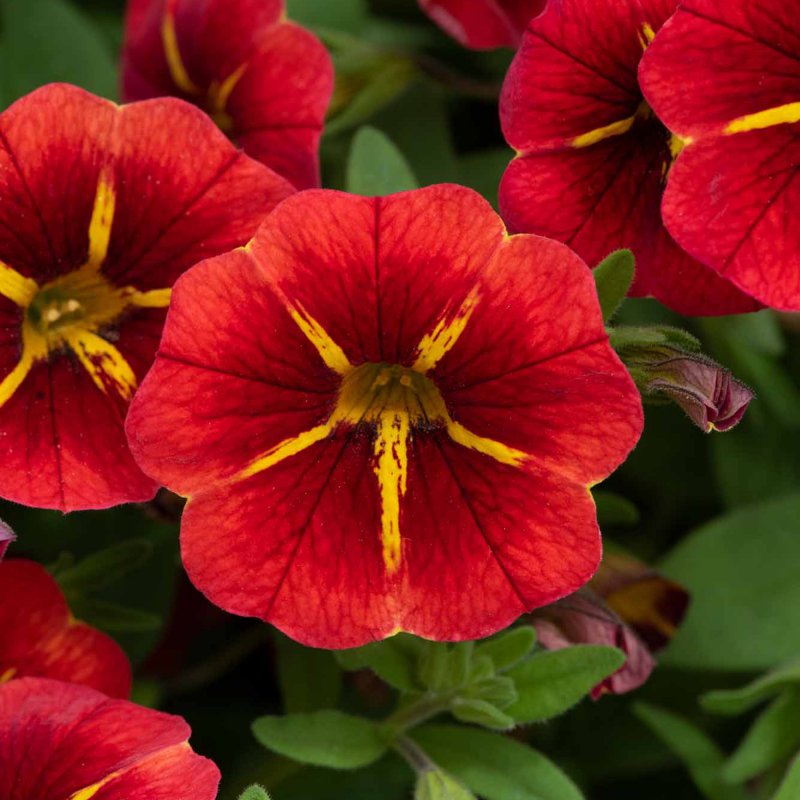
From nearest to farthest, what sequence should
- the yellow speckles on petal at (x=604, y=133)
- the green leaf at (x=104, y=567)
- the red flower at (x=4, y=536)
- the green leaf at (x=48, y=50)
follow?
the red flower at (x=4, y=536)
the yellow speckles on petal at (x=604, y=133)
the green leaf at (x=104, y=567)
the green leaf at (x=48, y=50)

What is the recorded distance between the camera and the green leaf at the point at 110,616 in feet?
3.09

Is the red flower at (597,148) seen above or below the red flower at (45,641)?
above

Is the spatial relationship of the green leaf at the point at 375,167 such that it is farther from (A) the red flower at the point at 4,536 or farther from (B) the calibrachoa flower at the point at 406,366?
(A) the red flower at the point at 4,536

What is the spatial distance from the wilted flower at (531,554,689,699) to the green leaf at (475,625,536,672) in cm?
3

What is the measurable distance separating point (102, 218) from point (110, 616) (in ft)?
0.98

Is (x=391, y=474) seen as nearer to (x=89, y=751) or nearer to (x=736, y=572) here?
(x=89, y=751)

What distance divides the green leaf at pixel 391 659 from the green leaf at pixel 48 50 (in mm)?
620

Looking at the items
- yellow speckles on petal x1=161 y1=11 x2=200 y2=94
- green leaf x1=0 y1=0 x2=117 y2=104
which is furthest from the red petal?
green leaf x1=0 y1=0 x2=117 y2=104

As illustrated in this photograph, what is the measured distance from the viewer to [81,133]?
794mm

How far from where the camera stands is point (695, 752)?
41.3 inches

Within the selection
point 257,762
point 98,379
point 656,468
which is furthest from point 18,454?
point 656,468

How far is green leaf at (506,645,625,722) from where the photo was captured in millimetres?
845

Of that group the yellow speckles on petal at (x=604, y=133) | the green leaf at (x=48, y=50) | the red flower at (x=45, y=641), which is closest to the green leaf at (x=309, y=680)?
the red flower at (x=45, y=641)

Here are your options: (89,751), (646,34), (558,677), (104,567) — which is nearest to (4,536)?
(89,751)
